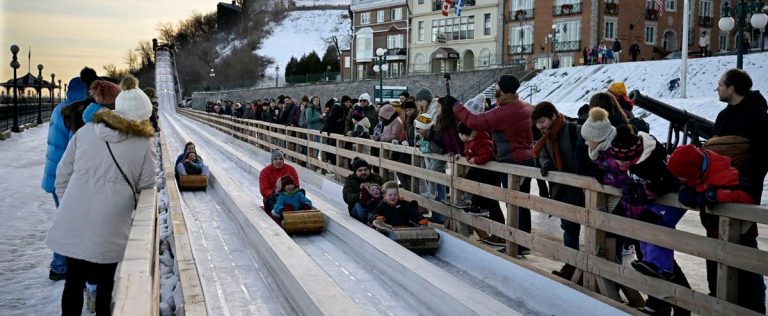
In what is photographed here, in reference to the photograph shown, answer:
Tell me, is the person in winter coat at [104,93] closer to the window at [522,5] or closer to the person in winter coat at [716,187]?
the person in winter coat at [716,187]

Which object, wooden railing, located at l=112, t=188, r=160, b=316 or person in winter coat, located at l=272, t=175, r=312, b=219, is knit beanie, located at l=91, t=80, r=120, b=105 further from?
person in winter coat, located at l=272, t=175, r=312, b=219

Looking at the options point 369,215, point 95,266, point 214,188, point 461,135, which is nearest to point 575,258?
point 461,135

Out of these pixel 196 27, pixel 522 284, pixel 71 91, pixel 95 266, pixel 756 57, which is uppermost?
pixel 196 27

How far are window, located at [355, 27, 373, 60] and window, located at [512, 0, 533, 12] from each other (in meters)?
20.1

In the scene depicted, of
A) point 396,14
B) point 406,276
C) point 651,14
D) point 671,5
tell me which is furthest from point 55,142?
point 396,14

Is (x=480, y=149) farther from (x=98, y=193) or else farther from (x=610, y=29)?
(x=610, y=29)

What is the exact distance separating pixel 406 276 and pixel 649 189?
2.35 metres

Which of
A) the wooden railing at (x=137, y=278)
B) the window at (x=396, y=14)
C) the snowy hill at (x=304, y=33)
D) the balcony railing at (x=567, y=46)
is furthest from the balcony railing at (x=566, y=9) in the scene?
the snowy hill at (x=304, y=33)

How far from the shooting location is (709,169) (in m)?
4.27

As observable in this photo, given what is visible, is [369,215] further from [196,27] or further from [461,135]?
[196,27]

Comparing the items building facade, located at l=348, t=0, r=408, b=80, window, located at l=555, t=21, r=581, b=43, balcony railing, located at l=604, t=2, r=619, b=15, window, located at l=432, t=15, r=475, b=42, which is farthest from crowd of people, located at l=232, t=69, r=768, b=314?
building facade, located at l=348, t=0, r=408, b=80

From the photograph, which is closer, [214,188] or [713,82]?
[214,188]

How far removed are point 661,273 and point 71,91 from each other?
5.53 meters

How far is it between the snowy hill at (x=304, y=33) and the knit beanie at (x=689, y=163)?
129024 millimetres
